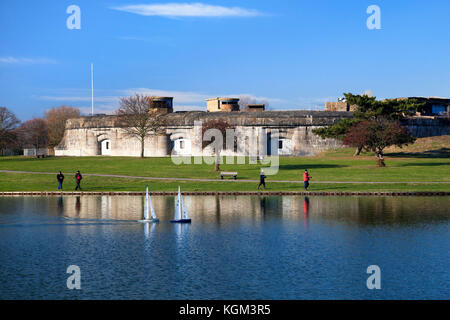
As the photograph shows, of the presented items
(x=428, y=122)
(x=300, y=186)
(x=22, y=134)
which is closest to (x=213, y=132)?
(x=300, y=186)

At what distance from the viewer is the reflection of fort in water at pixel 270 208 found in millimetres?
28953

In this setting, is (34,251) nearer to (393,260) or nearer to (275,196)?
(393,260)

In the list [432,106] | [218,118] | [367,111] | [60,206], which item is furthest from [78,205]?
[432,106]

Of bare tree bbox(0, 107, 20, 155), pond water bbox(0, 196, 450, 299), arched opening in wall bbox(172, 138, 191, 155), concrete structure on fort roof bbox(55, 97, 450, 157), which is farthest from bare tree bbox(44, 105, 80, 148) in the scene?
pond water bbox(0, 196, 450, 299)

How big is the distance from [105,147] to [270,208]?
5314cm

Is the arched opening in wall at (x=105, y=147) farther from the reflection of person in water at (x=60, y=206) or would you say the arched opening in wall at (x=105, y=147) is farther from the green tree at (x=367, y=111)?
the reflection of person in water at (x=60, y=206)

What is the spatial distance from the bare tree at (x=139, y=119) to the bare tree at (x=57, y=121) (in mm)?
47736

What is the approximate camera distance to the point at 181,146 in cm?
7594

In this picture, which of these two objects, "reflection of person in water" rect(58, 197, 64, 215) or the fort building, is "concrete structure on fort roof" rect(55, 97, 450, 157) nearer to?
the fort building

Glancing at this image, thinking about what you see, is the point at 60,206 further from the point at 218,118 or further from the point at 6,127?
the point at 6,127

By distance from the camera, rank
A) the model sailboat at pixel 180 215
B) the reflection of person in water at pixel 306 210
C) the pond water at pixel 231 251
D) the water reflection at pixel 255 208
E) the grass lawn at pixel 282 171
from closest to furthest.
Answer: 1. the pond water at pixel 231 251
2. the model sailboat at pixel 180 215
3. the reflection of person in water at pixel 306 210
4. the water reflection at pixel 255 208
5. the grass lawn at pixel 282 171

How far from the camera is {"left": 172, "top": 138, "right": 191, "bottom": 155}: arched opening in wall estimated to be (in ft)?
247

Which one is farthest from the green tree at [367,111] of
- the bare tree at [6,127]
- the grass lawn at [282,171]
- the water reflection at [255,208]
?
the bare tree at [6,127]

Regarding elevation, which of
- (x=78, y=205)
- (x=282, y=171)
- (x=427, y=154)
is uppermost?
(x=427, y=154)
